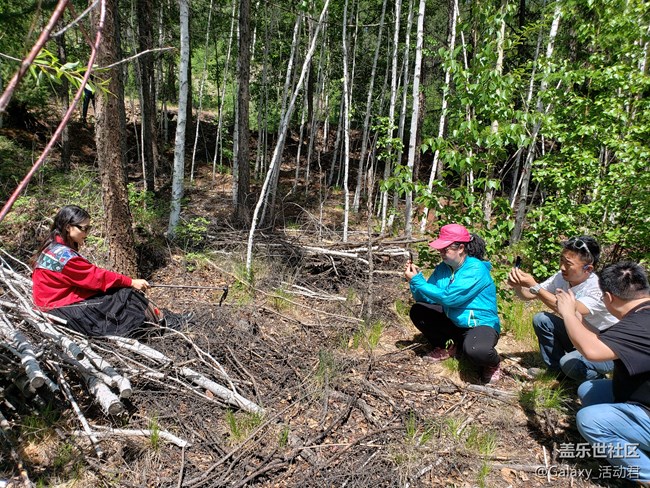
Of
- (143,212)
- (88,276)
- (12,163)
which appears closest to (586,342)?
(88,276)

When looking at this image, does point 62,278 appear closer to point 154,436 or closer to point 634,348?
point 154,436

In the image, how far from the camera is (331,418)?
10.2 feet

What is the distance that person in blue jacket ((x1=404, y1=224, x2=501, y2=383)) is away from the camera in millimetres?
3418

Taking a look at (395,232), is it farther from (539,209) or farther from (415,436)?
(415,436)

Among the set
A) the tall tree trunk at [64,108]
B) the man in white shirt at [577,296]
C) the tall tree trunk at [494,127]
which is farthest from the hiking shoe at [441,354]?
the tall tree trunk at [64,108]

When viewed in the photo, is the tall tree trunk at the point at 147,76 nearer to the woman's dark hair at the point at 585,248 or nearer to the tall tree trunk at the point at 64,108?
the tall tree trunk at the point at 64,108

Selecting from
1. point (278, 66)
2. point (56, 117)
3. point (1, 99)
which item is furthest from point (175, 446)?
point (56, 117)

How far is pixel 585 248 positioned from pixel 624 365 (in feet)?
→ 3.65

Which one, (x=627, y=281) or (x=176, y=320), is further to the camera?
(x=176, y=320)

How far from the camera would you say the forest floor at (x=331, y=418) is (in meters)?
2.56

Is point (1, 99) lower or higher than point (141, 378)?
higher

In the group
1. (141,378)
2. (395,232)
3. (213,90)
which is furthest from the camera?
(213,90)

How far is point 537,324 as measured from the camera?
372cm

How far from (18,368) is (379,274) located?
179 inches
